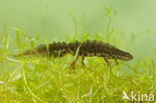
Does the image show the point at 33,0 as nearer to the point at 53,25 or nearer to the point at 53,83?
the point at 53,25

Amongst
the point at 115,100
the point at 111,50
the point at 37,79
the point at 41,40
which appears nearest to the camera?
the point at 115,100

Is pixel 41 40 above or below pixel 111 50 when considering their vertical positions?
below

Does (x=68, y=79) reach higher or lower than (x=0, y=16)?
lower

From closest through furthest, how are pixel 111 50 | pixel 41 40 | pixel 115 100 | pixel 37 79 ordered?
pixel 115 100 → pixel 37 79 → pixel 111 50 → pixel 41 40

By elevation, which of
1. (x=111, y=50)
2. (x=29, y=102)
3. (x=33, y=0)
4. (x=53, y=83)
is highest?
(x=33, y=0)

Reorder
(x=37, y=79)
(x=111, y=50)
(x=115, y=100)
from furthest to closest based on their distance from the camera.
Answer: (x=111, y=50) → (x=37, y=79) → (x=115, y=100)

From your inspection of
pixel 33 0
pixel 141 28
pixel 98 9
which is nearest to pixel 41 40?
pixel 33 0

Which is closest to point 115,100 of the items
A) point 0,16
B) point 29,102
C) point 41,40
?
point 29,102

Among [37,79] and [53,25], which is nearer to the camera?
[37,79]

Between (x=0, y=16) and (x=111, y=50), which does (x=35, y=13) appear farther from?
(x=111, y=50)

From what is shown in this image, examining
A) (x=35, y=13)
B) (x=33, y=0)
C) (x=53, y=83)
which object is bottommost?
(x=53, y=83)
